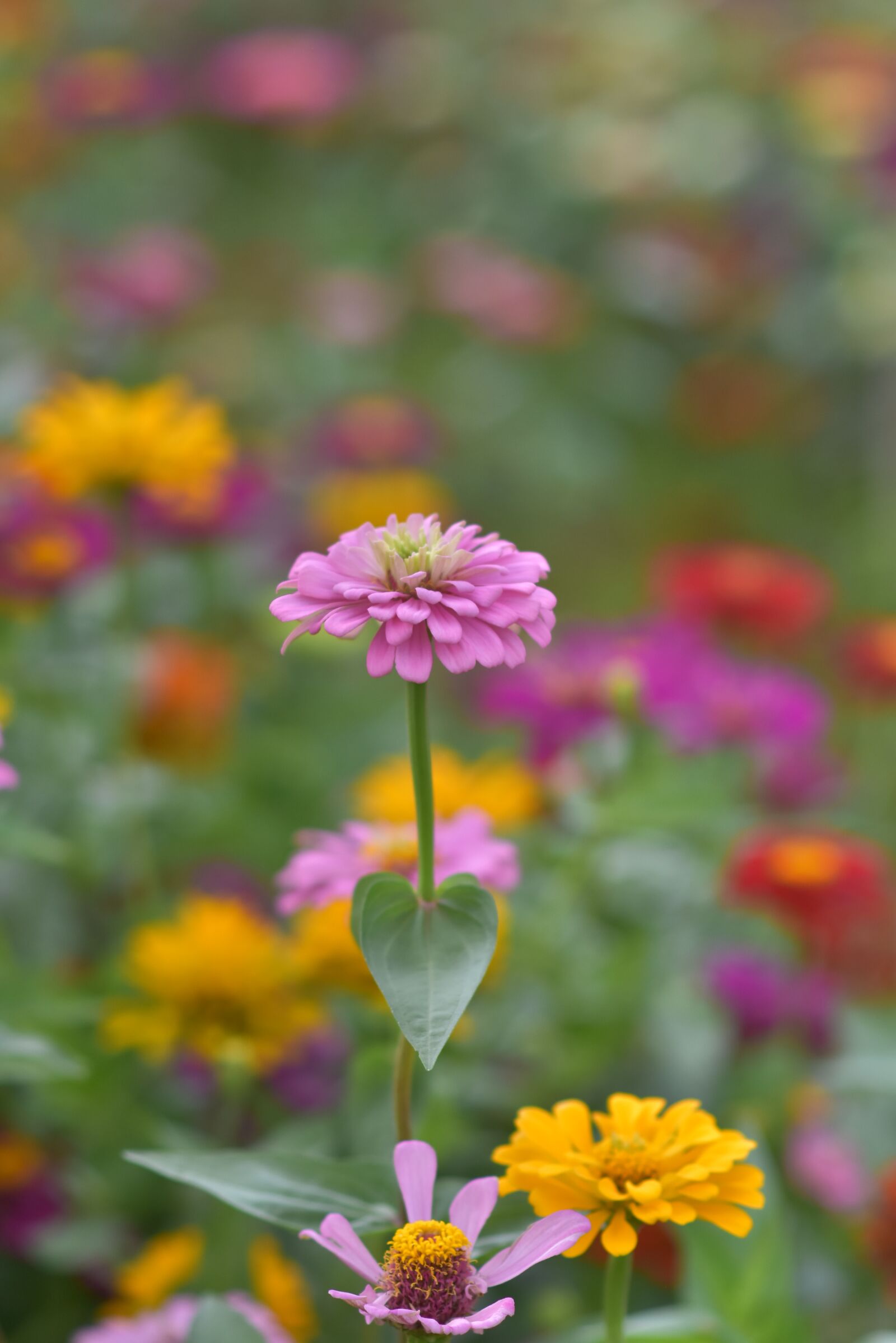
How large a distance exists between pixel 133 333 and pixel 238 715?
1.69ft

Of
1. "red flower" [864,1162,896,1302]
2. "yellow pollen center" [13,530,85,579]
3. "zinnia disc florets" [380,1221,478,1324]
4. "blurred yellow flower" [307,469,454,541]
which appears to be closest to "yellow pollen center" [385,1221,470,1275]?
"zinnia disc florets" [380,1221,478,1324]

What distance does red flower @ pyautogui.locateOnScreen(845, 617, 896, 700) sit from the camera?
2.91ft

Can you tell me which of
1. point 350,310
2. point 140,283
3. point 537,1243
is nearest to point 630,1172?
point 537,1243

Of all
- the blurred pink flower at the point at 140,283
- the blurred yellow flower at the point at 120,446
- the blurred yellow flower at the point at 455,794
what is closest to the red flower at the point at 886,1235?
the blurred yellow flower at the point at 455,794

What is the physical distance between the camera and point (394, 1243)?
36 cm

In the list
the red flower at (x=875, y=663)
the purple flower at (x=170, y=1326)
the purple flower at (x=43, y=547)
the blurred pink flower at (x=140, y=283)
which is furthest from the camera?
the blurred pink flower at (x=140, y=283)

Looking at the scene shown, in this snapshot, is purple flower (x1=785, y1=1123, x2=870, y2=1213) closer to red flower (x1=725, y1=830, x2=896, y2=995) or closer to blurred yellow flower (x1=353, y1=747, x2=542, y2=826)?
red flower (x1=725, y1=830, x2=896, y2=995)

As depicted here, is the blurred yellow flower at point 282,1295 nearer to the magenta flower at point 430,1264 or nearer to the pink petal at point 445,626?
the magenta flower at point 430,1264

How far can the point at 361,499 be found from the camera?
1.14 m

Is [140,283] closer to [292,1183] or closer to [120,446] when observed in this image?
[120,446]

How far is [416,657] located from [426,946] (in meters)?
0.09

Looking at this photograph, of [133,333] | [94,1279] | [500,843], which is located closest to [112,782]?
[94,1279]

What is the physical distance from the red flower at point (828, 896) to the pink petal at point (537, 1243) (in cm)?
42

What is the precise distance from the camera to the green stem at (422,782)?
365 mm
